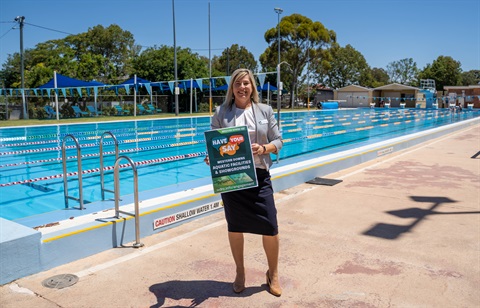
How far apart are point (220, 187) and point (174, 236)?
185 cm

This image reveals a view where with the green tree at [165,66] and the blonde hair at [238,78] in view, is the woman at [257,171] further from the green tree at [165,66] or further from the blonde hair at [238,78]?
the green tree at [165,66]

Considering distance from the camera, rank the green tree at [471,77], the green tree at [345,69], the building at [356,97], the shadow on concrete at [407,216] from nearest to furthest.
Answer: the shadow on concrete at [407,216] < the building at [356,97] < the green tree at [345,69] < the green tree at [471,77]

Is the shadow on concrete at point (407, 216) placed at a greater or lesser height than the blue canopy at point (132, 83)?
lesser

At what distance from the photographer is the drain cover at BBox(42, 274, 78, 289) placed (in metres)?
3.34

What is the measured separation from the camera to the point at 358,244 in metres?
4.33

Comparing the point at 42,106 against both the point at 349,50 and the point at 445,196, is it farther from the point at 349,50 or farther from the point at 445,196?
the point at 349,50

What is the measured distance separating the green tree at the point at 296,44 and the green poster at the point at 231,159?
4498cm

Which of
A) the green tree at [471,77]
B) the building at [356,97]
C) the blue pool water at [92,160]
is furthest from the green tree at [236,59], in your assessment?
A: the green tree at [471,77]

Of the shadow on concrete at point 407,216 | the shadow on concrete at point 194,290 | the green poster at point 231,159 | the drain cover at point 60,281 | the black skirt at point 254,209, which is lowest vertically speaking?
the shadow on concrete at point 194,290

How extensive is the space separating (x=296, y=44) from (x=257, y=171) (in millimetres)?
46670

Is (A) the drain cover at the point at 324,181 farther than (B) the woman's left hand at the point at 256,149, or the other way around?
(A) the drain cover at the point at 324,181

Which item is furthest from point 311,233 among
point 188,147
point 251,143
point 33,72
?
point 33,72

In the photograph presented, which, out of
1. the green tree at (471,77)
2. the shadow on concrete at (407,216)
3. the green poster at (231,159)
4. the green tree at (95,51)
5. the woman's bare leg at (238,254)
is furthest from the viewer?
the green tree at (471,77)

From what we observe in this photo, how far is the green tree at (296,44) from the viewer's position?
4678 centimetres
